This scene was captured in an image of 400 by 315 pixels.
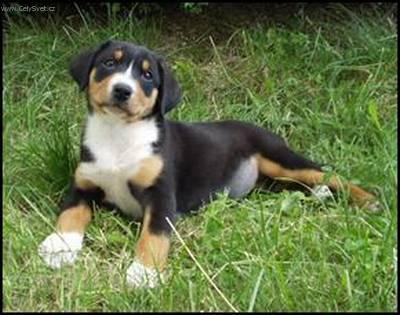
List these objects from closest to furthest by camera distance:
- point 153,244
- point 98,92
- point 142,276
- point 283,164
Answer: point 142,276
point 153,244
point 98,92
point 283,164

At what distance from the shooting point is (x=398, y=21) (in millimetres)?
6570

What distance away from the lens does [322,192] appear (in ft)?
15.4

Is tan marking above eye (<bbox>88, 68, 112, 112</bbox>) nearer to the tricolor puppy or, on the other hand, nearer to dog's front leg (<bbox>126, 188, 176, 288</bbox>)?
the tricolor puppy

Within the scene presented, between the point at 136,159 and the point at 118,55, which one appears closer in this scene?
the point at 118,55

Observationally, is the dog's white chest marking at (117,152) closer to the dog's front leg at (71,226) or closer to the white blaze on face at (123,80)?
the dog's front leg at (71,226)

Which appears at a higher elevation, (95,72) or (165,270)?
(95,72)

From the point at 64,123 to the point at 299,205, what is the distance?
1.51 metres

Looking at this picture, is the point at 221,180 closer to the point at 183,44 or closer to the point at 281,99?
the point at 281,99

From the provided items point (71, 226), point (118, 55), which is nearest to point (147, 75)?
point (118, 55)

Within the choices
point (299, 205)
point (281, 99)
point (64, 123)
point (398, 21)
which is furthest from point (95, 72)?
point (398, 21)

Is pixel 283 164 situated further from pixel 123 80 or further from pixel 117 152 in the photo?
pixel 123 80

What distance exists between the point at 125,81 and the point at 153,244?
773mm

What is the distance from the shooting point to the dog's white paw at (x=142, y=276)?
3.63 m

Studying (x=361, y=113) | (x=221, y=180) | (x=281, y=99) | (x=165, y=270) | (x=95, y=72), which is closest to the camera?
(x=165, y=270)
